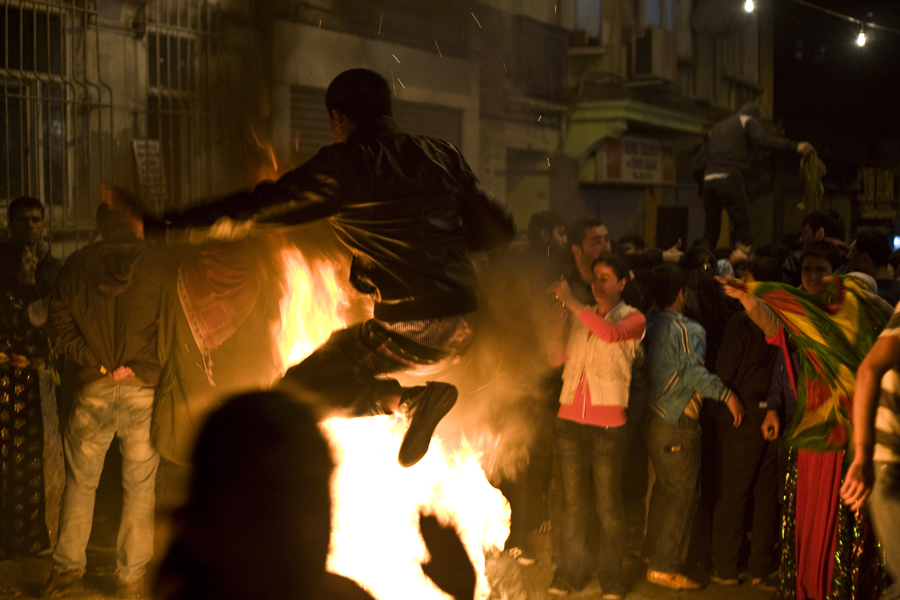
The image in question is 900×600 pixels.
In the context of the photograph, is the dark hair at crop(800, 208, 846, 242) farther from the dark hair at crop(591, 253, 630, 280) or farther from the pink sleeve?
the pink sleeve

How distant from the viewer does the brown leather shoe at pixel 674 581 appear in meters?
5.47

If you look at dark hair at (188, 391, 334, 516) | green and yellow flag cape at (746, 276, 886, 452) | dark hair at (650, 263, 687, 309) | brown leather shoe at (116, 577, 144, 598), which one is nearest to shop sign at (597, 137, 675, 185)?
dark hair at (650, 263, 687, 309)

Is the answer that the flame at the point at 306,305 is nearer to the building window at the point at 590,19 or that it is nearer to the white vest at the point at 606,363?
the white vest at the point at 606,363

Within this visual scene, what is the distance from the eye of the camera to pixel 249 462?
487 cm

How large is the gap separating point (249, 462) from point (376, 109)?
215 cm

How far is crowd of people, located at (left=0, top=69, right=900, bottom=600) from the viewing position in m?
4.67

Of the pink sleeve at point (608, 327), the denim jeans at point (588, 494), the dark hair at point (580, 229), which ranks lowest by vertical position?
the denim jeans at point (588, 494)

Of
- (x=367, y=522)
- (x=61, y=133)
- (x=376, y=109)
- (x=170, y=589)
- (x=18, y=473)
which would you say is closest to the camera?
(x=376, y=109)

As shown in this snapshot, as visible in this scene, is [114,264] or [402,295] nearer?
[402,295]

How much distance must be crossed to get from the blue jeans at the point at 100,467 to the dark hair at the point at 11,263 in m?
0.86

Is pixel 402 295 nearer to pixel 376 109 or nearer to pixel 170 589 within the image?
pixel 376 109

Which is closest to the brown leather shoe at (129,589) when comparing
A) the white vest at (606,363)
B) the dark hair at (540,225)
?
the white vest at (606,363)

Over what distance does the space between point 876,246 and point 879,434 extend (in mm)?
2409

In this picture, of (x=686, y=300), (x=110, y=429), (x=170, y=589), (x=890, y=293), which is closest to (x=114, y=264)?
(x=110, y=429)
